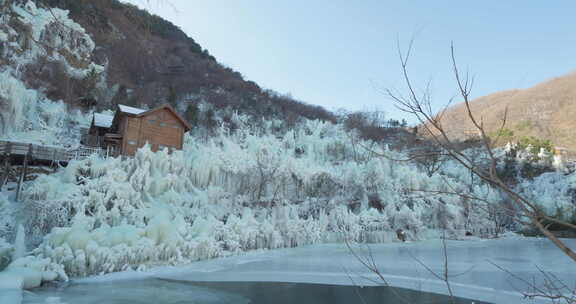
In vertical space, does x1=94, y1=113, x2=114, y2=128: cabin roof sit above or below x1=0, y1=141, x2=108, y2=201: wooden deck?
above

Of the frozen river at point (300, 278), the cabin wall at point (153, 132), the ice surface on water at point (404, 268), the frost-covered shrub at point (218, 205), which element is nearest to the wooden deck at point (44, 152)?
the cabin wall at point (153, 132)

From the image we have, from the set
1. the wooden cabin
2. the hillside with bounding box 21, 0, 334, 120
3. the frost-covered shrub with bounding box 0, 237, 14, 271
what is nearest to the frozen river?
the frost-covered shrub with bounding box 0, 237, 14, 271

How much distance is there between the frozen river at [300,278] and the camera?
664 centimetres

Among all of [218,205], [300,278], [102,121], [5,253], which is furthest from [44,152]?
[300,278]

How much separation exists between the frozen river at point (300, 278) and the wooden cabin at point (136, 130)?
25.2 feet

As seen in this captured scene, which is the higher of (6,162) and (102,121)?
(102,121)

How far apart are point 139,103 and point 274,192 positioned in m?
14.4

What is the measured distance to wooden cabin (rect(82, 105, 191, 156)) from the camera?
567 inches

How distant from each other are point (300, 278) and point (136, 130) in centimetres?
1109

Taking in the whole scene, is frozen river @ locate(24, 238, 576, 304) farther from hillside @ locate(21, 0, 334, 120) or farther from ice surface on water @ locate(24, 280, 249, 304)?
hillside @ locate(21, 0, 334, 120)

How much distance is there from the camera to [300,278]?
8.31 metres

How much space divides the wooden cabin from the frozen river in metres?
7.68

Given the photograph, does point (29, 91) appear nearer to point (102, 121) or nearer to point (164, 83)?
point (102, 121)

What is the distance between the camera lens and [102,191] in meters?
10.6
